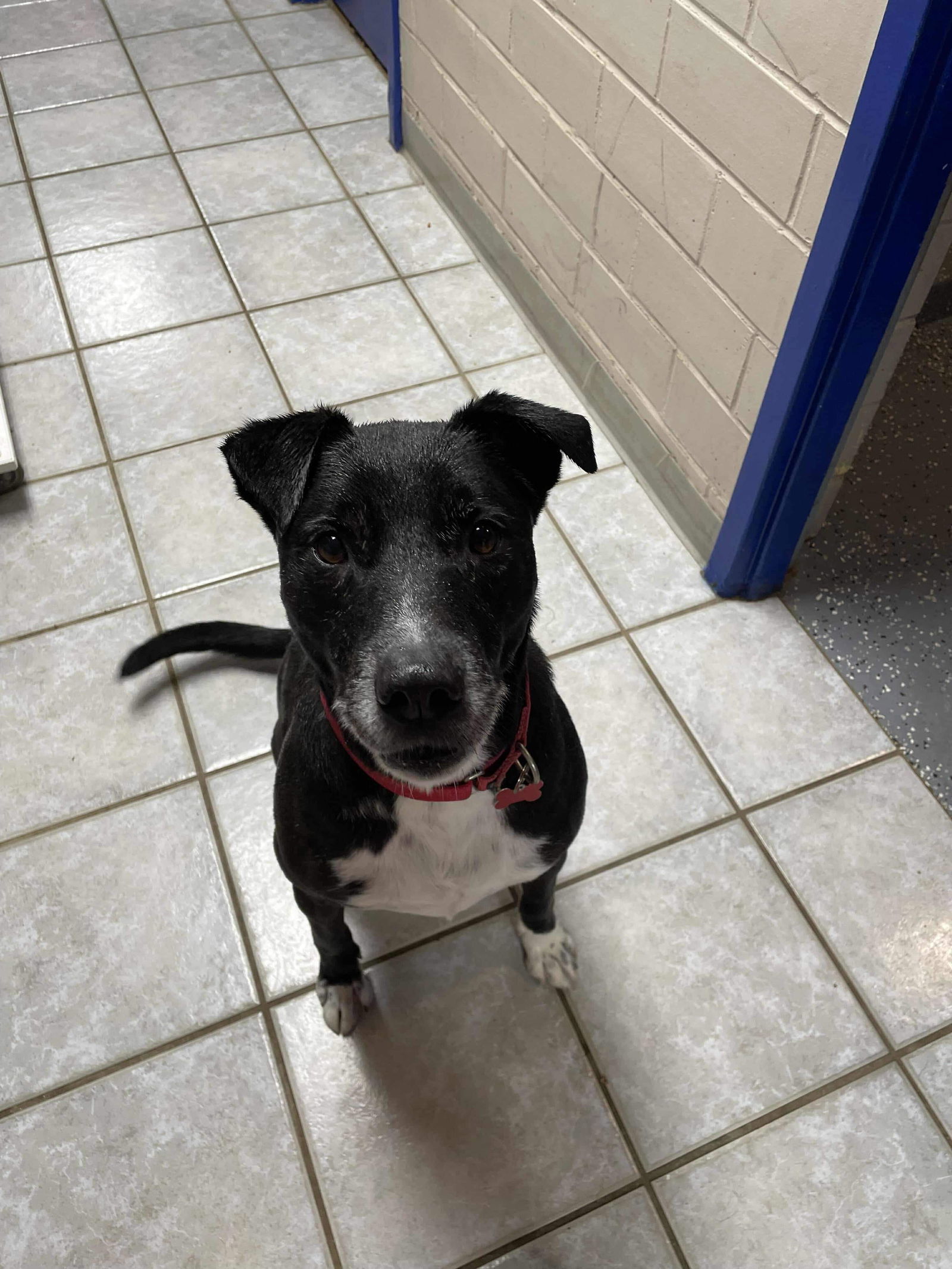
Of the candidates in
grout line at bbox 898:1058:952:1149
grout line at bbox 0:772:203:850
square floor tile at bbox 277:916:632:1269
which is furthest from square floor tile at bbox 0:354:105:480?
grout line at bbox 898:1058:952:1149

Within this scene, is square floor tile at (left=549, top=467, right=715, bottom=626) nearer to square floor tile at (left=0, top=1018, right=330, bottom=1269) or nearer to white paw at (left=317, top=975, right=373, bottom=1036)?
white paw at (left=317, top=975, right=373, bottom=1036)

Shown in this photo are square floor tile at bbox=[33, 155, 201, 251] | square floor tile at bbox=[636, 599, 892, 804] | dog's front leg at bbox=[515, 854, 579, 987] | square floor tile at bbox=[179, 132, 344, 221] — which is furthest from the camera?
square floor tile at bbox=[179, 132, 344, 221]

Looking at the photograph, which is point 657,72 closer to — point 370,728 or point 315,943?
point 370,728

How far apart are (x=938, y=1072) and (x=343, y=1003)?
98 cm

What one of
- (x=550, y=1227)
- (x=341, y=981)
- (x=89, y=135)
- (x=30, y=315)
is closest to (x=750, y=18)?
(x=341, y=981)

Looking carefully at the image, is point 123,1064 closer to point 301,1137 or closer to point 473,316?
point 301,1137

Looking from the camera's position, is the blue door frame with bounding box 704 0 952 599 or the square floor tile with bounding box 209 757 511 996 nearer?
the blue door frame with bounding box 704 0 952 599

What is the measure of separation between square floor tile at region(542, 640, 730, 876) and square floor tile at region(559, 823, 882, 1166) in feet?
0.16

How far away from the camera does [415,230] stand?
292 cm

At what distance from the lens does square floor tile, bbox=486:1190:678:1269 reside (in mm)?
1320

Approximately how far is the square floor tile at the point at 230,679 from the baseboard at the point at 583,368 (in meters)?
0.97

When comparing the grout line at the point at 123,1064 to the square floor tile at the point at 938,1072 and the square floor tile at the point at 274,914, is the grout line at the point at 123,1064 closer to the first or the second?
the square floor tile at the point at 274,914

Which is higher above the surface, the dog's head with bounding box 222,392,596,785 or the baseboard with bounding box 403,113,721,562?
the dog's head with bounding box 222,392,596,785

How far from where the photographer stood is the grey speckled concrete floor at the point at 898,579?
6.27 ft
